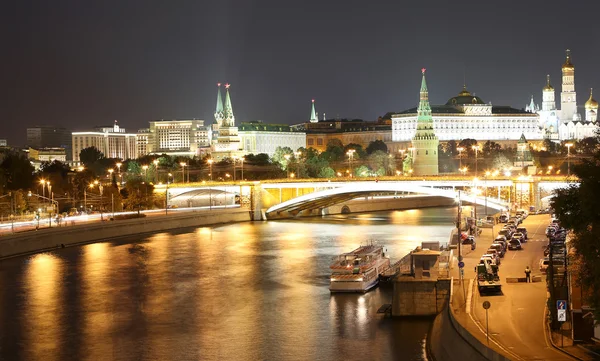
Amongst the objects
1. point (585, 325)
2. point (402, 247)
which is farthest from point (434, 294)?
point (402, 247)

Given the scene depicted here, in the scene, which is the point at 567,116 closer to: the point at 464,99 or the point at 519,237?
the point at 464,99

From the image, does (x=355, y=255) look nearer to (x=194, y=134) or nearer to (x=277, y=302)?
(x=277, y=302)

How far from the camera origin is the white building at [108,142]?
164375 mm

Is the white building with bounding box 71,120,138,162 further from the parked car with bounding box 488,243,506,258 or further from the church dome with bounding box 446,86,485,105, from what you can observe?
the parked car with bounding box 488,243,506,258

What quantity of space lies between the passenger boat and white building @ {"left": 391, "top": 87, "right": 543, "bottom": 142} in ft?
298

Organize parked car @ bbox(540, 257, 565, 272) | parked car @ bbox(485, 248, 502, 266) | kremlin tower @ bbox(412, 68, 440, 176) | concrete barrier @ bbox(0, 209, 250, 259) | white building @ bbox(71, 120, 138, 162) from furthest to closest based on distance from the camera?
white building @ bbox(71, 120, 138, 162) → kremlin tower @ bbox(412, 68, 440, 176) → concrete barrier @ bbox(0, 209, 250, 259) → parked car @ bbox(485, 248, 502, 266) → parked car @ bbox(540, 257, 565, 272)

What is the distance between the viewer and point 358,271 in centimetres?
2617

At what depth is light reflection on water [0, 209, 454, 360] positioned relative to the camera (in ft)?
64.6

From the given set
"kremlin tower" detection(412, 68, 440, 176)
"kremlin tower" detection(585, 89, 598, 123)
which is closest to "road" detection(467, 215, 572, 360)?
"kremlin tower" detection(412, 68, 440, 176)

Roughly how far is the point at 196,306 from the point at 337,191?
2551cm

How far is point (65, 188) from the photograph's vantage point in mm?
60469

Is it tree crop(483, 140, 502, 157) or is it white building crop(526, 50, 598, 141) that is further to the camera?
white building crop(526, 50, 598, 141)

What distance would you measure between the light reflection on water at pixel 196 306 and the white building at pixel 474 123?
80.2 metres

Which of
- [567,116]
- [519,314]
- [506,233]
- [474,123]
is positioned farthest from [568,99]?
[519,314]
